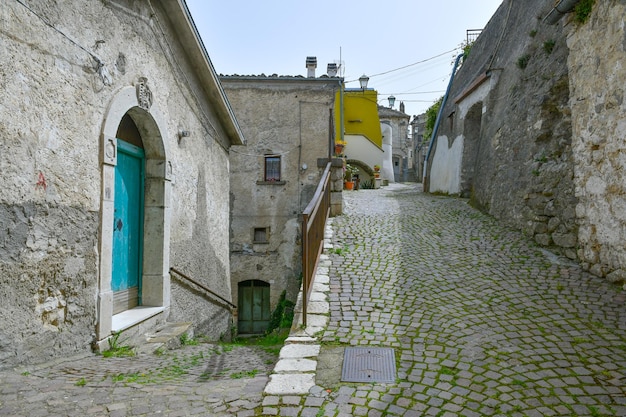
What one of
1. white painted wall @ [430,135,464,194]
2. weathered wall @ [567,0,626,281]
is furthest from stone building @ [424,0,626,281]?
white painted wall @ [430,135,464,194]

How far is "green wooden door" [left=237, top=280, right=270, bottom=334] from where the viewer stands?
13812 mm

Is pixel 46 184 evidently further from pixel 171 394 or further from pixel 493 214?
pixel 493 214

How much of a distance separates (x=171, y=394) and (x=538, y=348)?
3098mm

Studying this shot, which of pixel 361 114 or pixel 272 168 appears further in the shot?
pixel 361 114

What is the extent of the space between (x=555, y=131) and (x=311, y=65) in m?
11.2

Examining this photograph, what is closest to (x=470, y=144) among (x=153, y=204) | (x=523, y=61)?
(x=523, y=61)

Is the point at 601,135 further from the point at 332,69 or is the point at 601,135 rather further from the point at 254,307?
the point at 332,69

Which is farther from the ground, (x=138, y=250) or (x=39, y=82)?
(x=39, y=82)

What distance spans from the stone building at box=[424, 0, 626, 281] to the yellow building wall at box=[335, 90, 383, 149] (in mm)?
11917

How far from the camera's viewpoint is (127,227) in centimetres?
509

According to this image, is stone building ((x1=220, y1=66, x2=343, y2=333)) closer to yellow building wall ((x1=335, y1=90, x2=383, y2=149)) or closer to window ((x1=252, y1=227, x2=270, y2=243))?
window ((x1=252, y1=227, x2=270, y2=243))

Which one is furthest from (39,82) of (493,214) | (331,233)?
(493,214)

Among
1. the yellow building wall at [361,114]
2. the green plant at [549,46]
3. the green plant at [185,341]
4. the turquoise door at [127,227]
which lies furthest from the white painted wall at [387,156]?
the green plant at [185,341]

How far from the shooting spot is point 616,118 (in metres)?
4.93
